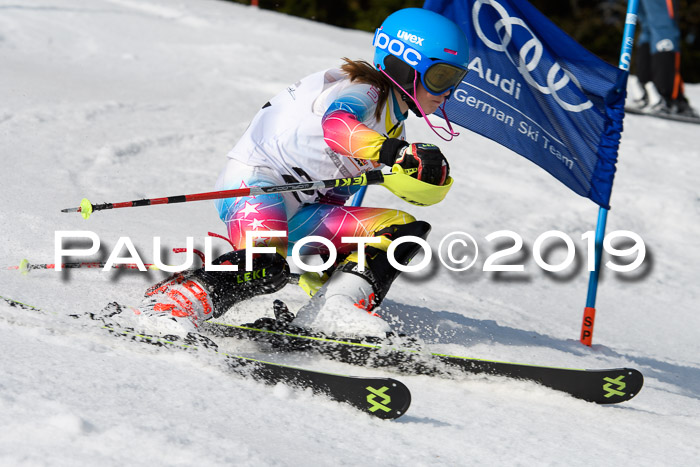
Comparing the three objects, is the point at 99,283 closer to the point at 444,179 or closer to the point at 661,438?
the point at 444,179

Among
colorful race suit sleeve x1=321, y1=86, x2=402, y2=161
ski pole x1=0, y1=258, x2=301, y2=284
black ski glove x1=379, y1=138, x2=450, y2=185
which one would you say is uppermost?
colorful race suit sleeve x1=321, y1=86, x2=402, y2=161

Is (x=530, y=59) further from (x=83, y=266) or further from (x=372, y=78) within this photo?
(x=83, y=266)

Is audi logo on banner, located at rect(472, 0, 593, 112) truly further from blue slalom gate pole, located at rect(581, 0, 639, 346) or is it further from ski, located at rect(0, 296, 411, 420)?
ski, located at rect(0, 296, 411, 420)

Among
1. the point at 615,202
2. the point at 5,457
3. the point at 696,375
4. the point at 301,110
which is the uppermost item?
the point at 301,110

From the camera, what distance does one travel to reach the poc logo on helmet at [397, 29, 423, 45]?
9.70 ft

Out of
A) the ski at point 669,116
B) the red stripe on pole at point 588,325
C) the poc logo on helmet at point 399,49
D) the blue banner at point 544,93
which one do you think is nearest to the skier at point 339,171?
the poc logo on helmet at point 399,49

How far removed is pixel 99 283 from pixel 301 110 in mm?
1239

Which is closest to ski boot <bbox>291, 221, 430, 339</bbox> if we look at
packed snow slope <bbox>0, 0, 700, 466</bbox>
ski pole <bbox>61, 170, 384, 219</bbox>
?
packed snow slope <bbox>0, 0, 700, 466</bbox>

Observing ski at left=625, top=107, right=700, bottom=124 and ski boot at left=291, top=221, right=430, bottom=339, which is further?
ski at left=625, top=107, right=700, bottom=124

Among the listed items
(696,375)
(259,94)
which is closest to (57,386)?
(696,375)

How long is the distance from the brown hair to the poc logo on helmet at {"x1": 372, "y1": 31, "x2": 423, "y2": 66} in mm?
104

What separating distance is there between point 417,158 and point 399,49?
1.68 ft

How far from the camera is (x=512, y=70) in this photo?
4.03 m

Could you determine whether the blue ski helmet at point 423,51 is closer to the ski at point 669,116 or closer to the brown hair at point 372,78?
the brown hair at point 372,78
